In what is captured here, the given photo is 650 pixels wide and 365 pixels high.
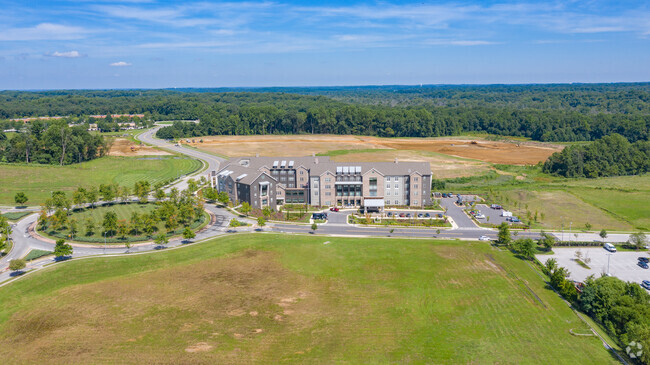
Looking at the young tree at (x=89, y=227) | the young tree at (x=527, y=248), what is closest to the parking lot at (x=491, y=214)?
the young tree at (x=527, y=248)

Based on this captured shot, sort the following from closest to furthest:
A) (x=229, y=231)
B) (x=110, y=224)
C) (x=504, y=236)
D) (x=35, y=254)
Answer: (x=35, y=254) < (x=504, y=236) < (x=110, y=224) < (x=229, y=231)

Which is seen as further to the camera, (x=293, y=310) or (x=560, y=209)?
(x=560, y=209)

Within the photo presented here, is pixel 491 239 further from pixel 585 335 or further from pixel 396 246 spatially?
pixel 585 335

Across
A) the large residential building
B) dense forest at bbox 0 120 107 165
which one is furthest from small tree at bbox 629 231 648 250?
dense forest at bbox 0 120 107 165

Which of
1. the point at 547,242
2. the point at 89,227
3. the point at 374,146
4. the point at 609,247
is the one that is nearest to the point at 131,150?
the point at 374,146

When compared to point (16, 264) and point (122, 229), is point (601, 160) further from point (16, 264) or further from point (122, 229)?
point (16, 264)

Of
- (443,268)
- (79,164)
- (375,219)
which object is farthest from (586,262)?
(79,164)

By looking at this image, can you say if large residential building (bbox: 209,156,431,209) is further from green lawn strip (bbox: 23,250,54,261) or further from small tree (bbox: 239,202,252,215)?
green lawn strip (bbox: 23,250,54,261)
